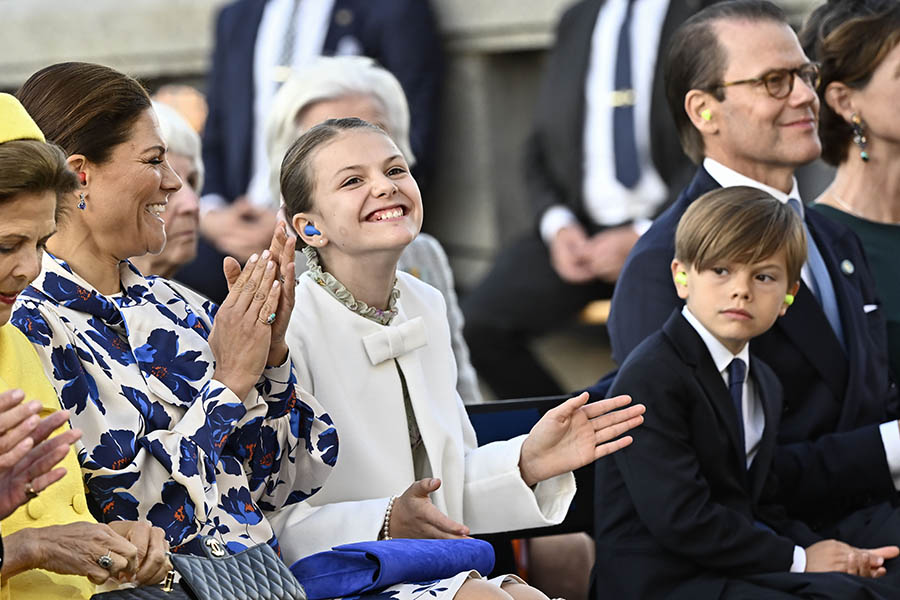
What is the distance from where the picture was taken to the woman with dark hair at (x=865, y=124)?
14.5 feet

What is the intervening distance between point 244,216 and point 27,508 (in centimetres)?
368

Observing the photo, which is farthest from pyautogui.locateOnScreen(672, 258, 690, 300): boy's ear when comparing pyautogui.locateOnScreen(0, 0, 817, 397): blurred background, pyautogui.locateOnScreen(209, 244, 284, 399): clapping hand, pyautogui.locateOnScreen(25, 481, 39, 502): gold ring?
pyautogui.locateOnScreen(0, 0, 817, 397): blurred background

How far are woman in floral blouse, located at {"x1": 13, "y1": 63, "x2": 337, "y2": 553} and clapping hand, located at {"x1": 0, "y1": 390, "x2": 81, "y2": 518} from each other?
0.30 meters

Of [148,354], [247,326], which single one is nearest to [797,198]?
[247,326]

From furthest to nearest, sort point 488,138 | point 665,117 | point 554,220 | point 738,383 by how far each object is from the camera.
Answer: point 488,138 → point 554,220 → point 665,117 → point 738,383

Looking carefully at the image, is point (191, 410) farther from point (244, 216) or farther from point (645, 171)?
point (645, 171)

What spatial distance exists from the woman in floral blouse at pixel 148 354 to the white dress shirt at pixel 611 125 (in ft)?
11.4

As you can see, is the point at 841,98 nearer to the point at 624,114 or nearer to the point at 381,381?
the point at 381,381

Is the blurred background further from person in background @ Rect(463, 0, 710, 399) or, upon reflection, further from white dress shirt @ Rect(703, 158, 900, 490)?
white dress shirt @ Rect(703, 158, 900, 490)

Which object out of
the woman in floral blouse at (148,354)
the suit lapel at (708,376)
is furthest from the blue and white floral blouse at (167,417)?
the suit lapel at (708,376)

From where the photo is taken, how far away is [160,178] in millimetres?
3047

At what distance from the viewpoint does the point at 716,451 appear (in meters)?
3.46

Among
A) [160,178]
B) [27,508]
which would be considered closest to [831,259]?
[160,178]

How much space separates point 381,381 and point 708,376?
742 millimetres
